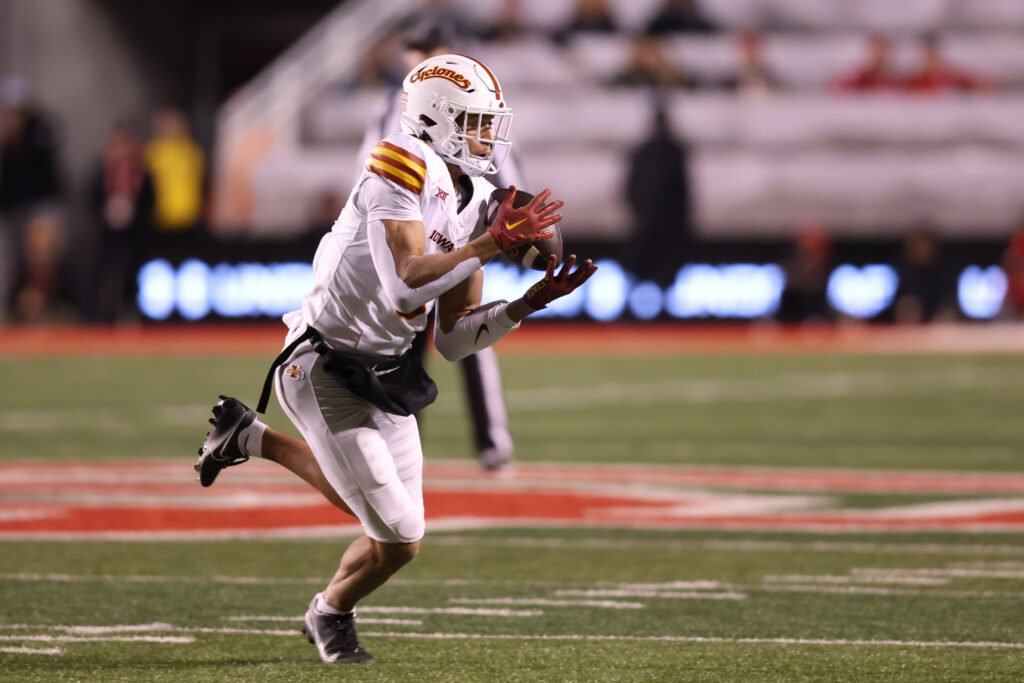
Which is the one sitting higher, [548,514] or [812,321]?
[548,514]

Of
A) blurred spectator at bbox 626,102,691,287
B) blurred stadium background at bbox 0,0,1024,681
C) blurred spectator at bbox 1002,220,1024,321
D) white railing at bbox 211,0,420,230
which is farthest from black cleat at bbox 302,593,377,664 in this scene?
white railing at bbox 211,0,420,230

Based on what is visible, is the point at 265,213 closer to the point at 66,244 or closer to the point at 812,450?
the point at 66,244

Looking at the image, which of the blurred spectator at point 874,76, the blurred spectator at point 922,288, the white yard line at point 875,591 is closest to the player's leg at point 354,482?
the white yard line at point 875,591

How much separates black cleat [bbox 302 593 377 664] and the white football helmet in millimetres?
1267

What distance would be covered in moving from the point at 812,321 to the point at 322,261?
15407 millimetres

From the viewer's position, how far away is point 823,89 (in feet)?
84.4

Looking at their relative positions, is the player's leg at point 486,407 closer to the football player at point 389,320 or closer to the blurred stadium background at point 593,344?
the blurred stadium background at point 593,344

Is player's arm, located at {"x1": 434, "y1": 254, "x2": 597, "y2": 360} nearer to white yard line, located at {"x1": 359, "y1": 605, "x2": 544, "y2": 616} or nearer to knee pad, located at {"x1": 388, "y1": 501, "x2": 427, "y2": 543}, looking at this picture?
knee pad, located at {"x1": 388, "y1": 501, "x2": 427, "y2": 543}

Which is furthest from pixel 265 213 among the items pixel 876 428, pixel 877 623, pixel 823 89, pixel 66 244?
pixel 877 623

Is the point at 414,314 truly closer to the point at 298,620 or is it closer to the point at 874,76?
the point at 298,620

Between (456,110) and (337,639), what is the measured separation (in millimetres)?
1447

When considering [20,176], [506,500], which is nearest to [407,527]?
[506,500]

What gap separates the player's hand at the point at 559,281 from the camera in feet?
16.0

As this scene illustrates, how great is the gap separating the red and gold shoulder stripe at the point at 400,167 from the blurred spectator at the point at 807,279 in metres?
14.8
